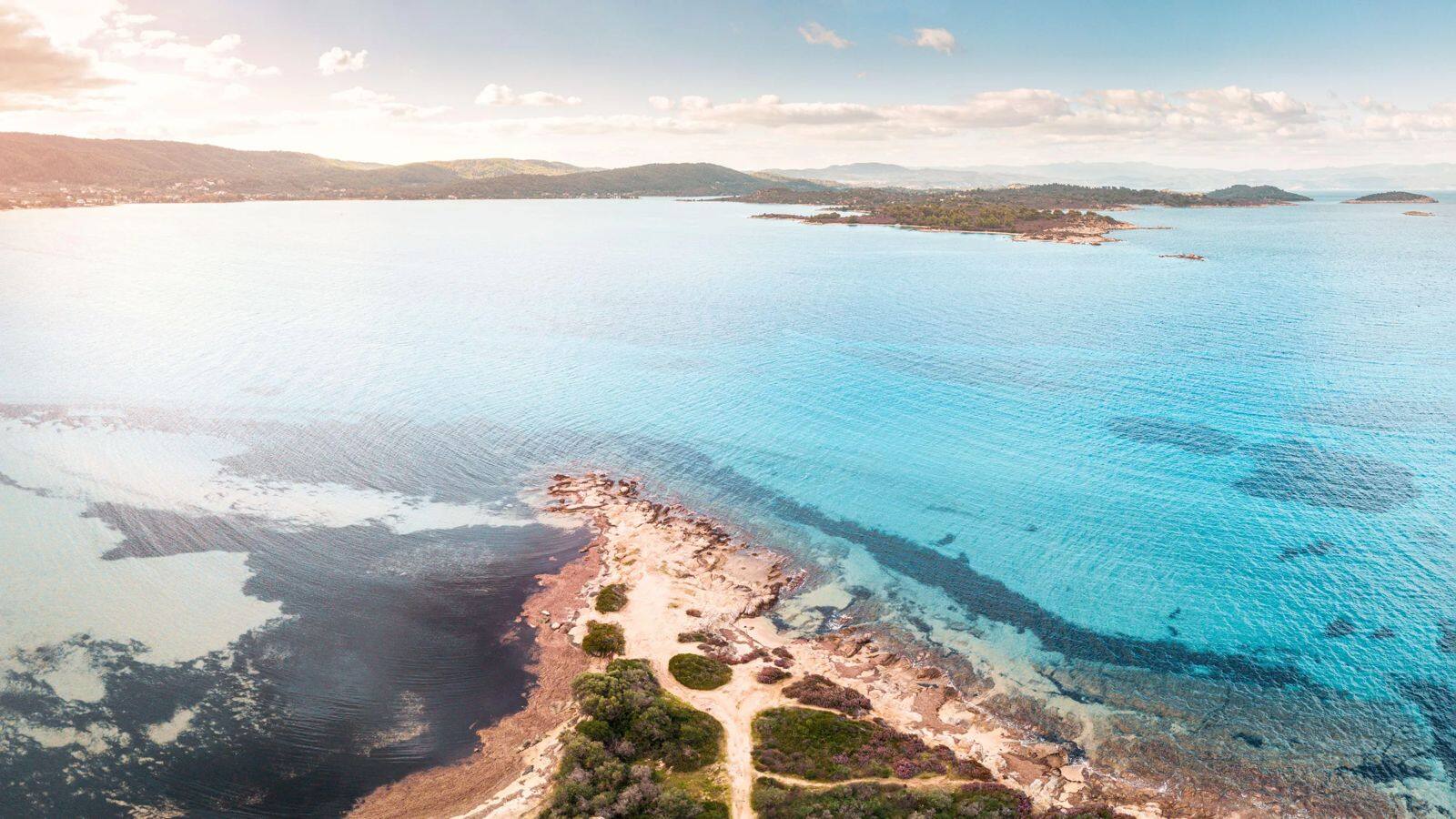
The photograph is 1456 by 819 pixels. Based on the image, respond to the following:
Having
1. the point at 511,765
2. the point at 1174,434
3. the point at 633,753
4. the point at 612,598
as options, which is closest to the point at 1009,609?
the point at 612,598

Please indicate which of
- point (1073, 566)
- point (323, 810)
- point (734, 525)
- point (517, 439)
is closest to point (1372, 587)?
point (1073, 566)

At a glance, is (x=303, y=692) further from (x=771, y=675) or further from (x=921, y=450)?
(x=921, y=450)

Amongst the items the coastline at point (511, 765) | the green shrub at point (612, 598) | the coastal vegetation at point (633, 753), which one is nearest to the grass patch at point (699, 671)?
the coastal vegetation at point (633, 753)

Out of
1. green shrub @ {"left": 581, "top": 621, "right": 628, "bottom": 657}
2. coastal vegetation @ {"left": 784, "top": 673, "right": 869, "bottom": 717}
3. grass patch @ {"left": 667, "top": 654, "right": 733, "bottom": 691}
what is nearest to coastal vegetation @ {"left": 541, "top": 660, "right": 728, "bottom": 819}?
grass patch @ {"left": 667, "top": 654, "right": 733, "bottom": 691}

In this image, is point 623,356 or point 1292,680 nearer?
point 1292,680

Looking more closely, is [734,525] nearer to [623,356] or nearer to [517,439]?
[517,439]

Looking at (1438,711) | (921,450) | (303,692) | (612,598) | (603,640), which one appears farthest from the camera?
(921,450)

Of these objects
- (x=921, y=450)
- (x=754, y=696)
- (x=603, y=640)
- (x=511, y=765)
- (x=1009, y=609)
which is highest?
(x=921, y=450)

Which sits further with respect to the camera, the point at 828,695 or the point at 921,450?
the point at 921,450

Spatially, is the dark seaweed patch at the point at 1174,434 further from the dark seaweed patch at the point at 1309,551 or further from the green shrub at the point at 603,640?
the green shrub at the point at 603,640
